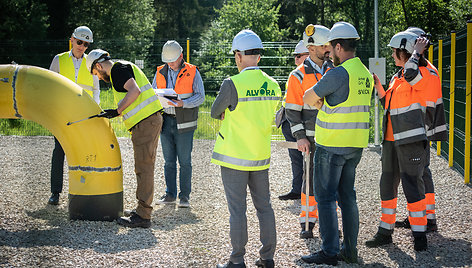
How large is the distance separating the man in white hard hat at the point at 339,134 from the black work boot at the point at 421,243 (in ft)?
2.58

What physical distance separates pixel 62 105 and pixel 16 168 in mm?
4093

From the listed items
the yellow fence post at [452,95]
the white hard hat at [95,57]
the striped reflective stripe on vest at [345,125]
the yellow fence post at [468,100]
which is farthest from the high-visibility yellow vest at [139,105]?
the yellow fence post at [452,95]

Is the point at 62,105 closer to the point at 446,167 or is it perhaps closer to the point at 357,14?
the point at 446,167

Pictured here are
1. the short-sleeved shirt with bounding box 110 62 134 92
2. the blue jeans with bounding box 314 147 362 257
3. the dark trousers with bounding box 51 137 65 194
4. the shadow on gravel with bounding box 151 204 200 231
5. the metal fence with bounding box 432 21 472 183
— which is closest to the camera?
the blue jeans with bounding box 314 147 362 257

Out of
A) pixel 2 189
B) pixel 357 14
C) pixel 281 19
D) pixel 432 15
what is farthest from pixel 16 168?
pixel 281 19

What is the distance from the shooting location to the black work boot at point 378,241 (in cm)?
609

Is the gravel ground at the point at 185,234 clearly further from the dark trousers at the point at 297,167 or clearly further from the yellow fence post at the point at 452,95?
the yellow fence post at the point at 452,95

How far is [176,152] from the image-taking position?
7.94 meters

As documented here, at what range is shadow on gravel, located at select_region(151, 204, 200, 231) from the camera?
686cm

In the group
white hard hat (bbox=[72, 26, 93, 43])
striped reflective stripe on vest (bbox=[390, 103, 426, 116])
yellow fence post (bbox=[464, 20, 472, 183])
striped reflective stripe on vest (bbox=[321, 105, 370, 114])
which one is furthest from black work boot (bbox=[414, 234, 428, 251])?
white hard hat (bbox=[72, 26, 93, 43])

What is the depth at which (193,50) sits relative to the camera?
15.7 m

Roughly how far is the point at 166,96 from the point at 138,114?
903mm

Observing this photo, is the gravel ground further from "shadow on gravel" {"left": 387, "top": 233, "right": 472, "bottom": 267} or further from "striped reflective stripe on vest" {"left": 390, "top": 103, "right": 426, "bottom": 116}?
"striped reflective stripe on vest" {"left": 390, "top": 103, "right": 426, "bottom": 116}

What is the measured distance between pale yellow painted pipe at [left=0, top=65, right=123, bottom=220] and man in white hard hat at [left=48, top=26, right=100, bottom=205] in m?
0.93
